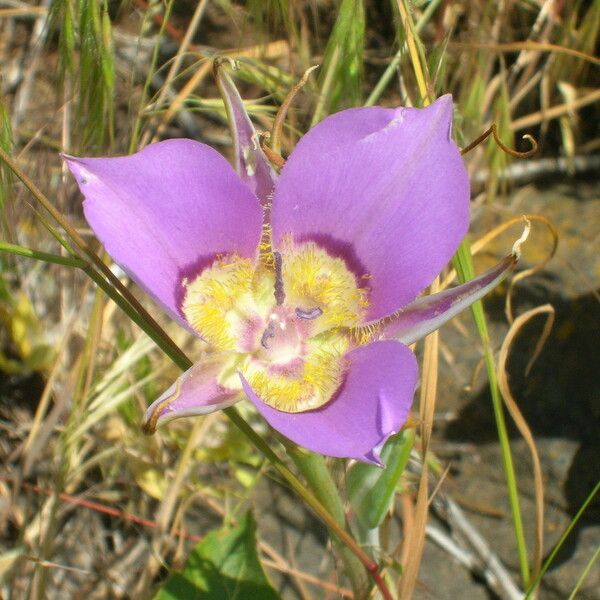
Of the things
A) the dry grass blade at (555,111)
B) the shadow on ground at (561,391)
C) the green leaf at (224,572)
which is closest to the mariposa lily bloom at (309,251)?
the green leaf at (224,572)

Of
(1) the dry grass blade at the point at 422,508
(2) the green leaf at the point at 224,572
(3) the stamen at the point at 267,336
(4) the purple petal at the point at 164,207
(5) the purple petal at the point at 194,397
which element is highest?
(4) the purple petal at the point at 164,207

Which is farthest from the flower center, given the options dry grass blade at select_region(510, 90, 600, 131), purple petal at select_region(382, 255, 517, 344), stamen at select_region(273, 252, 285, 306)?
dry grass blade at select_region(510, 90, 600, 131)

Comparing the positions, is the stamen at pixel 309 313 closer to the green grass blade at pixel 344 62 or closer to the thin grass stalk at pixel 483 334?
the thin grass stalk at pixel 483 334

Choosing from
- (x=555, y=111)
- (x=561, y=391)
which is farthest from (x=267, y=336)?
(x=555, y=111)

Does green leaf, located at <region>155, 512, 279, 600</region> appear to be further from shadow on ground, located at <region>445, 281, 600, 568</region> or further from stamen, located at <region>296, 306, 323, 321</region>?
shadow on ground, located at <region>445, 281, 600, 568</region>

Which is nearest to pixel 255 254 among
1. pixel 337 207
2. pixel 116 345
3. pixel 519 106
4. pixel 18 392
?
pixel 337 207

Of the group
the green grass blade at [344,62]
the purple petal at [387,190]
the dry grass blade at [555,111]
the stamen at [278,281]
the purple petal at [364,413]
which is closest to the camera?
the purple petal at [364,413]

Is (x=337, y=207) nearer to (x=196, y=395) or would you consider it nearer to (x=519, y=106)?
(x=196, y=395)
